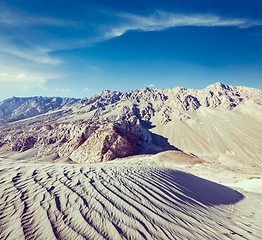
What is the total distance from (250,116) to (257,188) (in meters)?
59.1

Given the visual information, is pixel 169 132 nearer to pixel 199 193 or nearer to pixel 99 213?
pixel 199 193

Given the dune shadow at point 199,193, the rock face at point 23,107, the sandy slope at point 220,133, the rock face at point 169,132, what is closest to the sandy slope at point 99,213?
the dune shadow at point 199,193

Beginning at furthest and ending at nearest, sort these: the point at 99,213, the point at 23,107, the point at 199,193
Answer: the point at 23,107 < the point at 199,193 < the point at 99,213

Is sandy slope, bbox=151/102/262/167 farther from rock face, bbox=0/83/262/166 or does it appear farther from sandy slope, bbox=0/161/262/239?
sandy slope, bbox=0/161/262/239

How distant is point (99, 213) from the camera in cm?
273

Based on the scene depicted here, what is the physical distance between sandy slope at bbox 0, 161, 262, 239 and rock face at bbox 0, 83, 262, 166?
1752cm

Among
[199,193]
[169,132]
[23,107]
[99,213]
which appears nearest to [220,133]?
[169,132]

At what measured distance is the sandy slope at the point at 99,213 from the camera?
2219mm

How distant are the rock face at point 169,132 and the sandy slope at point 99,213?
1752 centimetres

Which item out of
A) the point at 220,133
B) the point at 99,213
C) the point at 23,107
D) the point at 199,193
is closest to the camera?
the point at 99,213

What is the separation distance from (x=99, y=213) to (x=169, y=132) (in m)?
48.4

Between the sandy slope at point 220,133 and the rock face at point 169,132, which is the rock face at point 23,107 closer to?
the rock face at point 169,132

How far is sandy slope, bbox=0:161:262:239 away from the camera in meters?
2.22

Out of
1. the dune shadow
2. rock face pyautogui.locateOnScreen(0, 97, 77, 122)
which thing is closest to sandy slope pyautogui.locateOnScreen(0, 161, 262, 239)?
the dune shadow
